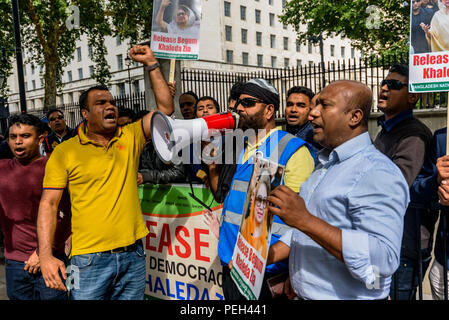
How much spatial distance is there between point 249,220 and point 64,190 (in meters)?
1.66

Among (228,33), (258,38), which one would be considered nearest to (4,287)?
(228,33)

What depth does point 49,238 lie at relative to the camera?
2615 millimetres

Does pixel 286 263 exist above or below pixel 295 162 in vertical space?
below

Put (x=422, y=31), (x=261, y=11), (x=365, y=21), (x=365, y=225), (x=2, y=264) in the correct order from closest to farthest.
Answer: (x=365, y=225), (x=422, y=31), (x=2, y=264), (x=365, y=21), (x=261, y=11)

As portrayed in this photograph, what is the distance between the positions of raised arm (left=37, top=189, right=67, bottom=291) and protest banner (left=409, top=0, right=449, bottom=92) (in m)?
2.49

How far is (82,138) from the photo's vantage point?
2.75 metres

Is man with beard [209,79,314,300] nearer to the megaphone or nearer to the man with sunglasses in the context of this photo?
the megaphone

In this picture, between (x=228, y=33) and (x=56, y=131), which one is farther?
(x=228, y=33)

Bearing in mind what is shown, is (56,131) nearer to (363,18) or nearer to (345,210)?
(345,210)

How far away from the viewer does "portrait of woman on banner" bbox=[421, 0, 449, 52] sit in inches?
94.2

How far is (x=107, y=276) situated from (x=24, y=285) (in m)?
0.81

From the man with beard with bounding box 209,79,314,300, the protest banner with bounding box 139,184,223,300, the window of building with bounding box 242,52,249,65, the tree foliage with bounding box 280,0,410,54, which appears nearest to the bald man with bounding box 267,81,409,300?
the man with beard with bounding box 209,79,314,300
